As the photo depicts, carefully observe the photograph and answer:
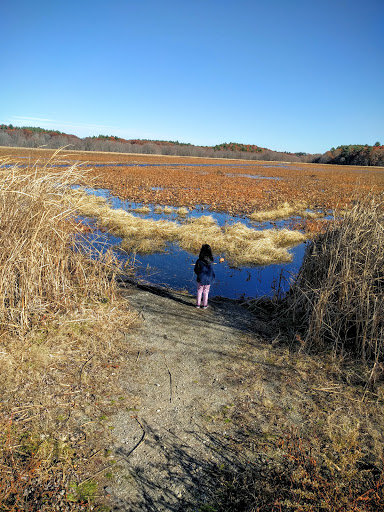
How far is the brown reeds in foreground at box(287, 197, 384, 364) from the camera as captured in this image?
496 cm

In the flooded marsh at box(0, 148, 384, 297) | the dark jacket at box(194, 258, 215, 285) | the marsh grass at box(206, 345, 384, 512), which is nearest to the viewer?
the marsh grass at box(206, 345, 384, 512)

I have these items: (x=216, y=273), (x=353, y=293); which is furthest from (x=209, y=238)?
(x=353, y=293)

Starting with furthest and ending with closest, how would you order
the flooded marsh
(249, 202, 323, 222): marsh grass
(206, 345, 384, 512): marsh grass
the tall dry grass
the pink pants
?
(249, 202, 323, 222): marsh grass, the flooded marsh, the pink pants, the tall dry grass, (206, 345, 384, 512): marsh grass

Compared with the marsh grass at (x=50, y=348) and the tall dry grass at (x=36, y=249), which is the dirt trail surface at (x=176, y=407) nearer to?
the marsh grass at (x=50, y=348)

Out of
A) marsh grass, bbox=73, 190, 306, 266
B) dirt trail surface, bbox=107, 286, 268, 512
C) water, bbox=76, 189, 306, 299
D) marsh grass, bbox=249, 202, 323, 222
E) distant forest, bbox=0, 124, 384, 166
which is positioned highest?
distant forest, bbox=0, 124, 384, 166

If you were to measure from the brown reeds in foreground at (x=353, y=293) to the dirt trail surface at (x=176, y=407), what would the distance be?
138 cm

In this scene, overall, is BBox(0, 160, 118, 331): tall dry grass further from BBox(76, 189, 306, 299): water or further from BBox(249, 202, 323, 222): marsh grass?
BBox(249, 202, 323, 222): marsh grass

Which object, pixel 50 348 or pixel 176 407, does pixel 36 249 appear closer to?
pixel 50 348

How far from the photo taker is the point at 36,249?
16.1 feet

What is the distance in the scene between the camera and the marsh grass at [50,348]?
9.18ft

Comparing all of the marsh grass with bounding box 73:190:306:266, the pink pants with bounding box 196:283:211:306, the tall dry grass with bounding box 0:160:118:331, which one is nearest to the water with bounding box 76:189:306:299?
the marsh grass with bounding box 73:190:306:266

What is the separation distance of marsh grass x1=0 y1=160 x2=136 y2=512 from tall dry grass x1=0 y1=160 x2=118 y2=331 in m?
0.02

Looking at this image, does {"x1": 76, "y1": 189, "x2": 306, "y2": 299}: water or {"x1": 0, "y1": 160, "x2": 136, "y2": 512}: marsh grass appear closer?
{"x1": 0, "y1": 160, "x2": 136, "y2": 512}: marsh grass

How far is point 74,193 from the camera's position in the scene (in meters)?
5.86
